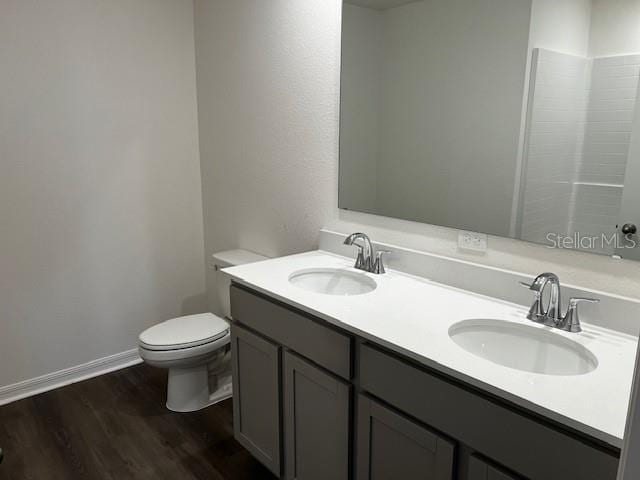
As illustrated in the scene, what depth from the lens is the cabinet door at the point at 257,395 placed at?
1.83m

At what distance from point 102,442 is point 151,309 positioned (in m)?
0.95

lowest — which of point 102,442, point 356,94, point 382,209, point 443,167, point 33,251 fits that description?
point 102,442

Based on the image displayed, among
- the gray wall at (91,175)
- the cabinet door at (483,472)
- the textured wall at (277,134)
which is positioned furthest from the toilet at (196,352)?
the cabinet door at (483,472)

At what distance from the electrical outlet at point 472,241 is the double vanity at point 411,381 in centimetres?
17

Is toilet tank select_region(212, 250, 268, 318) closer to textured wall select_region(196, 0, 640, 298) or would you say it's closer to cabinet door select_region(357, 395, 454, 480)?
textured wall select_region(196, 0, 640, 298)

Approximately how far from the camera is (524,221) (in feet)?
5.29

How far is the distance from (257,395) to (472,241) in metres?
0.99

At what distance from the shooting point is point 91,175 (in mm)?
2729

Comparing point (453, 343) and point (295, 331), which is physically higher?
point (453, 343)

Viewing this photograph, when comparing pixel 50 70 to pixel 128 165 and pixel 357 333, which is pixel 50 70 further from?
pixel 357 333

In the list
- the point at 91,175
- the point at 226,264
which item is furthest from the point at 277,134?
the point at 91,175

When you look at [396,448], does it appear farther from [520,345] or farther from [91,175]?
[91,175]

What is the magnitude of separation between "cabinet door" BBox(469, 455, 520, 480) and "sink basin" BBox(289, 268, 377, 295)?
2.93ft

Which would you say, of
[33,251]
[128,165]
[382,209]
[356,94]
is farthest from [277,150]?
[33,251]
